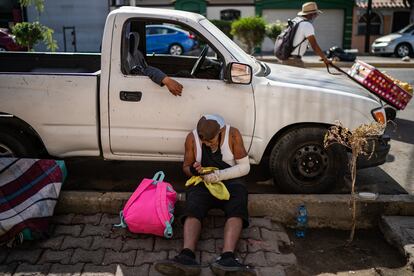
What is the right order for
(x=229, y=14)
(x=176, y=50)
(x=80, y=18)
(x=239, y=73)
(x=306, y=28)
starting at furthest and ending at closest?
(x=229, y=14) → (x=80, y=18) → (x=176, y=50) → (x=306, y=28) → (x=239, y=73)

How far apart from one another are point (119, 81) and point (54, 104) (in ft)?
2.20

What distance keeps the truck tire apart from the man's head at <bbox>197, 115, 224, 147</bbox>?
0.76 meters

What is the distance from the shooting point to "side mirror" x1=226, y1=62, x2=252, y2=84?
13.0 feet

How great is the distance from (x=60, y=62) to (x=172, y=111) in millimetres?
2306

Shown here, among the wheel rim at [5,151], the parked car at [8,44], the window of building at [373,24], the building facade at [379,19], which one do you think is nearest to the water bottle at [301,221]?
the wheel rim at [5,151]

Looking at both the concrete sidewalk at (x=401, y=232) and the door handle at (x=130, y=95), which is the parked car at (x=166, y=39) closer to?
the door handle at (x=130, y=95)

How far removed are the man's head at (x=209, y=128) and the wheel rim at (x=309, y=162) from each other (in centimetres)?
92

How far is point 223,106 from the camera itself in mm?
4164

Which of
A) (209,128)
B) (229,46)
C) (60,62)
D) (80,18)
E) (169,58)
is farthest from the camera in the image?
(80,18)

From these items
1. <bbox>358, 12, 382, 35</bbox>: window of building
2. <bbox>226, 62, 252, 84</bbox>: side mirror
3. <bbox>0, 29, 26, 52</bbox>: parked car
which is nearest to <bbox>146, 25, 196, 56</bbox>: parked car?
<bbox>0, 29, 26, 52</bbox>: parked car

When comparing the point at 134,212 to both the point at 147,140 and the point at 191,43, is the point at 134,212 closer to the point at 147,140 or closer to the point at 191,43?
the point at 147,140

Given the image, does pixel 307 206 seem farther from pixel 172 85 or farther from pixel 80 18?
pixel 80 18

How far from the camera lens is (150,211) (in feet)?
12.0

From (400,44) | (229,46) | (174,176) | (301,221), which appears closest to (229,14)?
(400,44)
